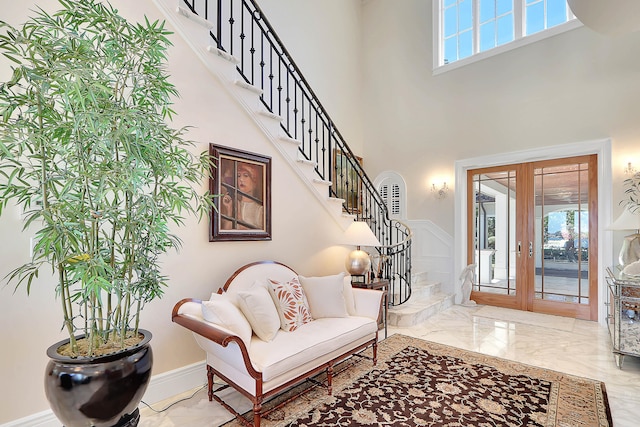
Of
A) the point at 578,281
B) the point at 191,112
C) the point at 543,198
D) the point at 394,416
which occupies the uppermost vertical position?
the point at 191,112

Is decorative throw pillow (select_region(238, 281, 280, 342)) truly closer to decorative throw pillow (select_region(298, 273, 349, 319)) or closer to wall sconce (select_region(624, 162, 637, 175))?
decorative throw pillow (select_region(298, 273, 349, 319))

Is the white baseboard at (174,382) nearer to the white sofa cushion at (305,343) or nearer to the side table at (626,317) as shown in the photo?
the white sofa cushion at (305,343)

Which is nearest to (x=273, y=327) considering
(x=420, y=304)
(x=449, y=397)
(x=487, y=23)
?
(x=449, y=397)

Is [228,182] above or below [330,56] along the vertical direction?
below

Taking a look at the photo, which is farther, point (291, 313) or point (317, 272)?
point (317, 272)

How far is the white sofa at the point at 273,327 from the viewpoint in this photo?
2.11 metres

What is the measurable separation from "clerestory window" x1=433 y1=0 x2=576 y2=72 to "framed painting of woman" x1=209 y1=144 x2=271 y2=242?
4641mm

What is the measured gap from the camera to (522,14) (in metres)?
5.22

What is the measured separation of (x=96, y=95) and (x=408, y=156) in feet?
18.7

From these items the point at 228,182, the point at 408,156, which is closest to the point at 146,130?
the point at 228,182

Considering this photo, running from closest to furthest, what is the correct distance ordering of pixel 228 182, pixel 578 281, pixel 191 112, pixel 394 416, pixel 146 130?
pixel 146 130
pixel 394 416
pixel 191 112
pixel 228 182
pixel 578 281

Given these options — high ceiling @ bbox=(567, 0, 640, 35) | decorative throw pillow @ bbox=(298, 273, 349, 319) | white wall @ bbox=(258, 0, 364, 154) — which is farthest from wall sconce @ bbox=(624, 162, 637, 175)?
white wall @ bbox=(258, 0, 364, 154)

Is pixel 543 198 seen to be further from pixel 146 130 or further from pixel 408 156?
pixel 146 130

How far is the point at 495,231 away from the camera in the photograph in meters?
5.51
